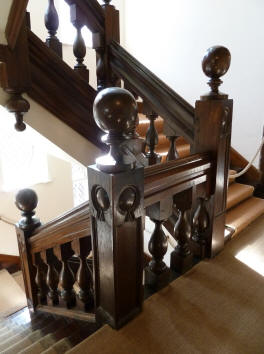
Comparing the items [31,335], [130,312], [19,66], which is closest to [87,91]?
[19,66]

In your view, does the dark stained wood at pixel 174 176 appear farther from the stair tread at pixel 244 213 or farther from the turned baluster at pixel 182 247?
the stair tread at pixel 244 213

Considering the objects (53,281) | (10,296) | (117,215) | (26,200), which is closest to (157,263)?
(117,215)

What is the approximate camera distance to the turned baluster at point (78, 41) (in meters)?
1.39

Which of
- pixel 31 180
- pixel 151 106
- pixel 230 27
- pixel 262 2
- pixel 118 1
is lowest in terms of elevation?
pixel 31 180

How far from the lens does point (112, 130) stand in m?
0.66

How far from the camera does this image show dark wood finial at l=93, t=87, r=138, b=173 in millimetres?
637

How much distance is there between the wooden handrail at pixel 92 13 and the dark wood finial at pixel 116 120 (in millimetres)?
980

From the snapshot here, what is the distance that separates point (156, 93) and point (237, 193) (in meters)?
1.03

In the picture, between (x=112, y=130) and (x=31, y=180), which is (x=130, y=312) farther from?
(x=31, y=180)

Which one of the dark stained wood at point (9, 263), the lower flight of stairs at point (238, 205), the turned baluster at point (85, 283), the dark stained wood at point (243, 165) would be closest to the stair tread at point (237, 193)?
the lower flight of stairs at point (238, 205)

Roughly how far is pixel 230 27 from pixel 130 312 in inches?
95.7

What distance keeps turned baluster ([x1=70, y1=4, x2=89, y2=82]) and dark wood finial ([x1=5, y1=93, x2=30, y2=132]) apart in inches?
16.8

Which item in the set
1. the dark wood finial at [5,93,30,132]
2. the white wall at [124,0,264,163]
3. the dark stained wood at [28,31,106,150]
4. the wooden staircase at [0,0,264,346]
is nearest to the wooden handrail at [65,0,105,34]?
the wooden staircase at [0,0,264,346]

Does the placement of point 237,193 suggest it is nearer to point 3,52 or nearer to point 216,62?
point 216,62
